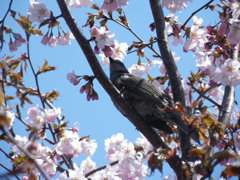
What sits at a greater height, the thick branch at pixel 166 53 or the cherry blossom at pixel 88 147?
the thick branch at pixel 166 53

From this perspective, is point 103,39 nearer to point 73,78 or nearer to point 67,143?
point 73,78

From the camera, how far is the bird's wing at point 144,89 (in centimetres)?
352

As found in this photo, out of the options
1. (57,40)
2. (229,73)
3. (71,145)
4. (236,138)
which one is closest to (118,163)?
(71,145)

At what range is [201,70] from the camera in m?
3.33

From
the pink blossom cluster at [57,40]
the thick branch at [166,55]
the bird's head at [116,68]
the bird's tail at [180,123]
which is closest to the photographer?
the bird's tail at [180,123]

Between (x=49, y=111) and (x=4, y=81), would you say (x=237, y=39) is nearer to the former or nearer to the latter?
(x=49, y=111)

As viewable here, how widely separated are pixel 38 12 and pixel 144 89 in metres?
1.49

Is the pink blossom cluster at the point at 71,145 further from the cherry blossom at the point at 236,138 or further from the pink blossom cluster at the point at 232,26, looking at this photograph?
the pink blossom cluster at the point at 232,26

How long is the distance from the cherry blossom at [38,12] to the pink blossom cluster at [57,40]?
260 millimetres

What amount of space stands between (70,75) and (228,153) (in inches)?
71.5

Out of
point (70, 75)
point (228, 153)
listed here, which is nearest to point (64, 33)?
point (70, 75)

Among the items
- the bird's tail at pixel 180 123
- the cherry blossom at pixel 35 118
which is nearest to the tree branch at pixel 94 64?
the bird's tail at pixel 180 123

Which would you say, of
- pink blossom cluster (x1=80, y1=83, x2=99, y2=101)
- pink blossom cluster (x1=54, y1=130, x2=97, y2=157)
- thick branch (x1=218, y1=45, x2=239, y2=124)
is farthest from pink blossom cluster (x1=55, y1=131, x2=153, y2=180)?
thick branch (x1=218, y1=45, x2=239, y2=124)

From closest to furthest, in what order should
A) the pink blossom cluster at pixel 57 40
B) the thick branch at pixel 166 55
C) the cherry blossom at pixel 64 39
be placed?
the thick branch at pixel 166 55, the pink blossom cluster at pixel 57 40, the cherry blossom at pixel 64 39
